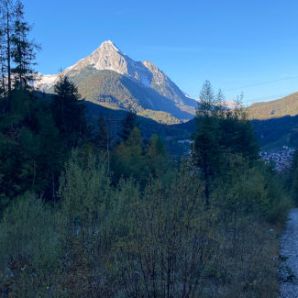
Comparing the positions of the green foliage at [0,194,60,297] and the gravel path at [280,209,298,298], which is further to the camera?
the gravel path at [280,209,298,298]

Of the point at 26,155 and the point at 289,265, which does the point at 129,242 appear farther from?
the point at 26,155

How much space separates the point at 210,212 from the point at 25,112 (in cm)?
3057

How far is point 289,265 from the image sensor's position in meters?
19.3

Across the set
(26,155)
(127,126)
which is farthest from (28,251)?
(127,126)

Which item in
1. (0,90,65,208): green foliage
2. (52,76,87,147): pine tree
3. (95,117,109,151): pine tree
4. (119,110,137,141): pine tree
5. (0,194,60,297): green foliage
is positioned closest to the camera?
(0,194,60,297): green foliage

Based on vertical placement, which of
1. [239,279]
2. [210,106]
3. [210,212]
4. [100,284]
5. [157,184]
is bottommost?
[239,279]

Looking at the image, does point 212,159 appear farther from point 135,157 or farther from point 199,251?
point 199,251

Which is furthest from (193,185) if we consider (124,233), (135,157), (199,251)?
(135,157)

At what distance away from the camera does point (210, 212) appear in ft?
25.1

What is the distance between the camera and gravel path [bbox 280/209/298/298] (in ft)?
46.8

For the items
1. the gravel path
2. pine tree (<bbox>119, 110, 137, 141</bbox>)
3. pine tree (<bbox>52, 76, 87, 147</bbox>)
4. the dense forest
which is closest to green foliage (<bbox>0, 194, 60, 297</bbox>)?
the dense forest

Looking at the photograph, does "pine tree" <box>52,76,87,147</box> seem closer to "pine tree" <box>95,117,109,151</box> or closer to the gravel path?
"pine tree" <box>95,117,109,151</box>

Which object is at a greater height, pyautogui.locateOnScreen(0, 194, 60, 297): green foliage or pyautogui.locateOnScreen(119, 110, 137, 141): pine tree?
pyautogui.locateOnScreen(119, 110, 137, 141): pine tree

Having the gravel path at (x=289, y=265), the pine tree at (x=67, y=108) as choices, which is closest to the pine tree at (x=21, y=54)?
the pine tree at (x=67, y=108)
